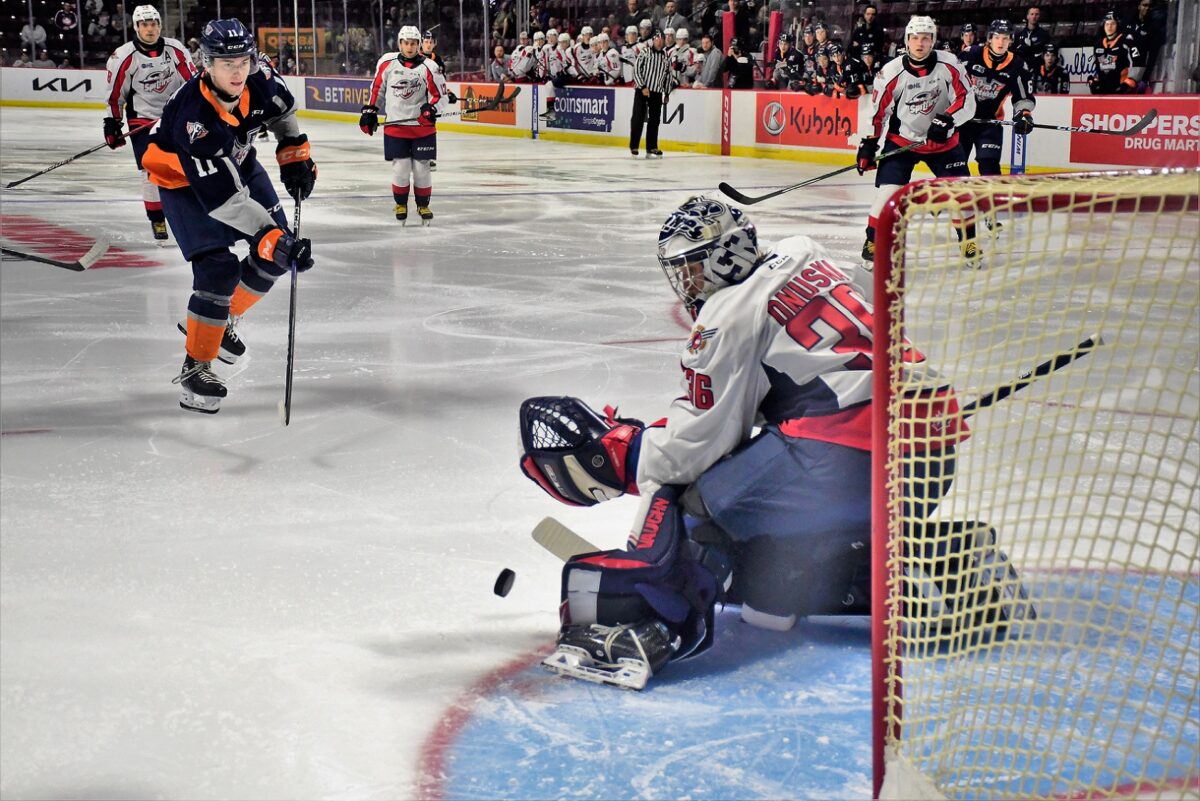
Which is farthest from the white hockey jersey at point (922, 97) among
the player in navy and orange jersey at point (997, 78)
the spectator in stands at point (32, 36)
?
the spectator in stands at point (32, 36)

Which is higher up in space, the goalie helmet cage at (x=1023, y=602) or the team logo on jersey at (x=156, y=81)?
the team logo on jersey at (x=156, y=81)

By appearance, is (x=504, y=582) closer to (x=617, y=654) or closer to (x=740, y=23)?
(x=617, y=654)

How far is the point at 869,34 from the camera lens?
1278cm

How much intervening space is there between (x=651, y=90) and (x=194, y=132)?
36.3 feet

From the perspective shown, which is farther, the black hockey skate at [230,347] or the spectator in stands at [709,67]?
the spectator in stands at [709,67]

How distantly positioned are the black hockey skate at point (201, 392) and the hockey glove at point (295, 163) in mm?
820

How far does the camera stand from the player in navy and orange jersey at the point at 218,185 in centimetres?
444

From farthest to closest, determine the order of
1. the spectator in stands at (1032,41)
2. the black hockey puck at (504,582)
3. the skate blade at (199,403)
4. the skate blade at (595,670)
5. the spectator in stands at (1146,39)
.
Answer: the spectator in stands at (1032,41) → the spectator in stands at (1146,39) → the skate blade at (199,403) → the black hockey puck at (504,582) → the skate blade at (595,670)

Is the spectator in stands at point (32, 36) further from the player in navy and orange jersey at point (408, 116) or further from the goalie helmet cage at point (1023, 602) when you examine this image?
the goalie helmet cage at point (1023, 602)

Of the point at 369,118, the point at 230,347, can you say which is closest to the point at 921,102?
the point at 369,118

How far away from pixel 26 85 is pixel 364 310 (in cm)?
2126

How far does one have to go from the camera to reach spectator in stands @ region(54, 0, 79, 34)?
974 inches

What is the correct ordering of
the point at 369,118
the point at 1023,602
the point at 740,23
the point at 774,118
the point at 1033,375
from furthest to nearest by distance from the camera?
the point at 740,23
the point at 774,118
the point at 369,118
the point at 1033,375
the point at 1023,602

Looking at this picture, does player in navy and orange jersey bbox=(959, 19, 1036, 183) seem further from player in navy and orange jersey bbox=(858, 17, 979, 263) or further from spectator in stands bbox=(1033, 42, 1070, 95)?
spectator in stands bbox=(1033, 42, 1070, 95)
